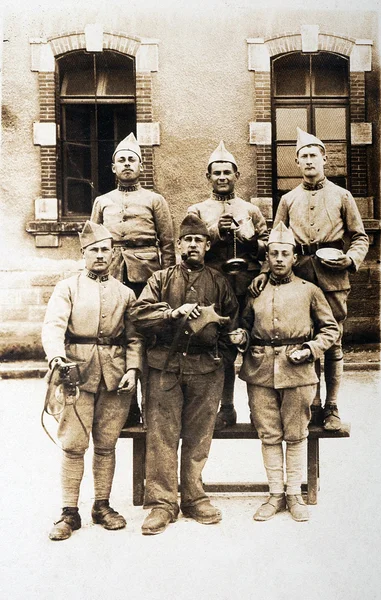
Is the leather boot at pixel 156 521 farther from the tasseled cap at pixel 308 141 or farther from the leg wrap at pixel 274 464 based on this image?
the tasseled cap at pixel 308 141

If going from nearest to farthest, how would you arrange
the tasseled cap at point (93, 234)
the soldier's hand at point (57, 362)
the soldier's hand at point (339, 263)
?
the soldier's hand at point (57, 362), the tasseled cap at point (93, 234), the soldier's hand at point (339, 263)

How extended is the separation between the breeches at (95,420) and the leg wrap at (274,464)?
99 cm

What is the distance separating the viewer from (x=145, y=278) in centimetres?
491

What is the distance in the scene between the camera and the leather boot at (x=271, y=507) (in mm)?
4359

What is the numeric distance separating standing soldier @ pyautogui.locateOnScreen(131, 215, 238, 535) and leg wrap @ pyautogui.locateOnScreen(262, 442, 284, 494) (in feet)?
1.32

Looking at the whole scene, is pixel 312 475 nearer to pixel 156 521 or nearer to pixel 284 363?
pixel 284 363

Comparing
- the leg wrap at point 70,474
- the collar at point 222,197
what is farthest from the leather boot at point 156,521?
the collar at point 222,197

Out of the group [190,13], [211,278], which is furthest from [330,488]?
[190,13]

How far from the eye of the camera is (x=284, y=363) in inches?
171

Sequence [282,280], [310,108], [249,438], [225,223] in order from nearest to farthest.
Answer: [282,280] → [225,223] → [249,438] → [310,108]

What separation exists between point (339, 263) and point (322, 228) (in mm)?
312

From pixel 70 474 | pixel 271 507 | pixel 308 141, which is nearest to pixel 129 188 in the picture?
pixel 308 141

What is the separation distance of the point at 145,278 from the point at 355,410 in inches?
99.4

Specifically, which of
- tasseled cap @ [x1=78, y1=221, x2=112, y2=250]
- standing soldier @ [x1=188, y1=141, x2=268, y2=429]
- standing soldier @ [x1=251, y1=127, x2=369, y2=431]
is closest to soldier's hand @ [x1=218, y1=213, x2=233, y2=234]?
standing soldier @ [x1=188, y1=141, x2=268, y2=429]
